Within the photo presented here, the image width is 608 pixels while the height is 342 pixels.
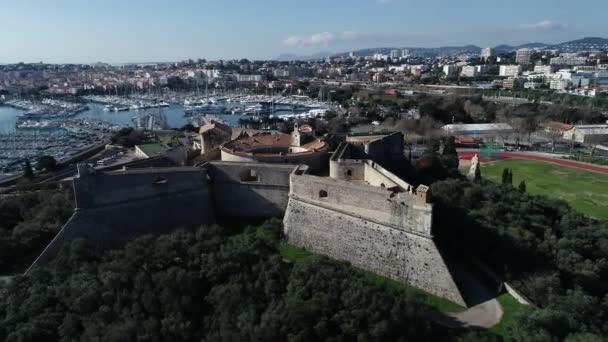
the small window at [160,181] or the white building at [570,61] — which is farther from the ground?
the white building at [570,61]

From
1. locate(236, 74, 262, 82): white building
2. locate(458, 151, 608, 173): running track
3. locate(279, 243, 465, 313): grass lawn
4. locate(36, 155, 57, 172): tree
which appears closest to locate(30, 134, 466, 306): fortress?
locate(279, 243, 465, 313): grass lawn

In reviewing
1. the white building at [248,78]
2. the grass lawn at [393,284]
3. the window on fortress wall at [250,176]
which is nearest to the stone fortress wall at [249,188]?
the window on fortress wall at [250,176]

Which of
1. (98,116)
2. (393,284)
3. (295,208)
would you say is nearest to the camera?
(393,284)

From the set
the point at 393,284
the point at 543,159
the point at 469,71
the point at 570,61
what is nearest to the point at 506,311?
the point at 393,284

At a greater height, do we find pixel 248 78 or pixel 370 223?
pixel 248 78

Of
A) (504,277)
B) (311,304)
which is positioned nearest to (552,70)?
(504,277)

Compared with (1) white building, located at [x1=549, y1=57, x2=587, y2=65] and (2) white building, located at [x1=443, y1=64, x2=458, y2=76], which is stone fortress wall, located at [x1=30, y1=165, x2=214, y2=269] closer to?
(2) white building, located at [x1=443, y1=64, x2=458, y2=76]

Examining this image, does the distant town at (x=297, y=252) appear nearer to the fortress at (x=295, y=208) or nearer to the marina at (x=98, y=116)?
the fortress at (x=295, y=208)

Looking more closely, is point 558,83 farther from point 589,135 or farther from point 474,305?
point 474,305
